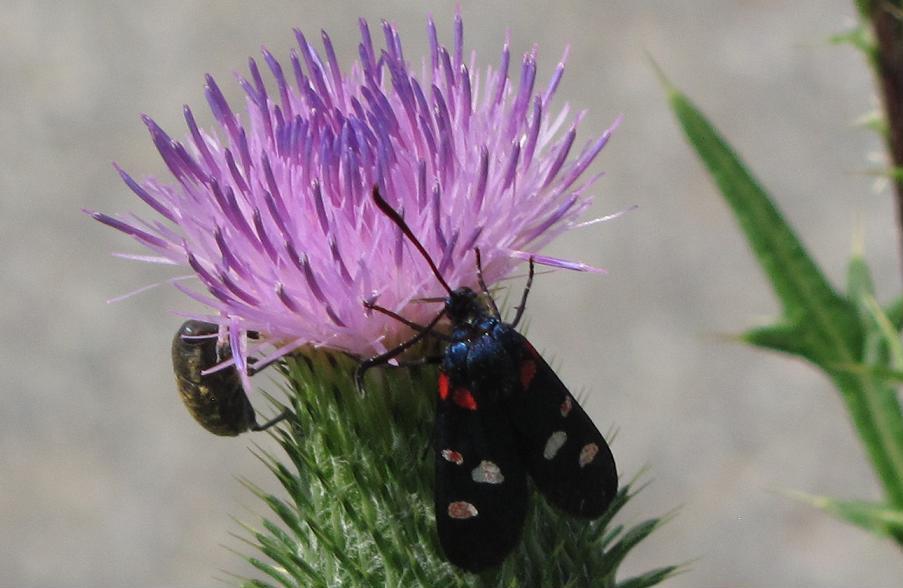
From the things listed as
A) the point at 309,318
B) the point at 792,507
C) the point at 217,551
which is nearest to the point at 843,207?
the point at 792,507

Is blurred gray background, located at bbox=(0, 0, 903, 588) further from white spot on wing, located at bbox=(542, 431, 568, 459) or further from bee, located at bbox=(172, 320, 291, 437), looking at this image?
white spot on wing, located at bbox=(542, 431, 568, 459)

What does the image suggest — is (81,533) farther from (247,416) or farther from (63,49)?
(247,416)

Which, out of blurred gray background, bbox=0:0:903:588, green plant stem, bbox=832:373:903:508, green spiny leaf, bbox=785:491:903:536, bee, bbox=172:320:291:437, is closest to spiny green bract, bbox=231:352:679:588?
bee, bbox=172:320:291:437

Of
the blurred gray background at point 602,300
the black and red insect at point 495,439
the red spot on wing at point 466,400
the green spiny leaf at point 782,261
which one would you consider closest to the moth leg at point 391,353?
the black and red insect at point 495,439

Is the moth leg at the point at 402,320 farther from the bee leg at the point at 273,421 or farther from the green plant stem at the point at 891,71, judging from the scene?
the green plant stem at the point at 891,71

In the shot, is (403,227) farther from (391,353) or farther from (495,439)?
(495,439)
